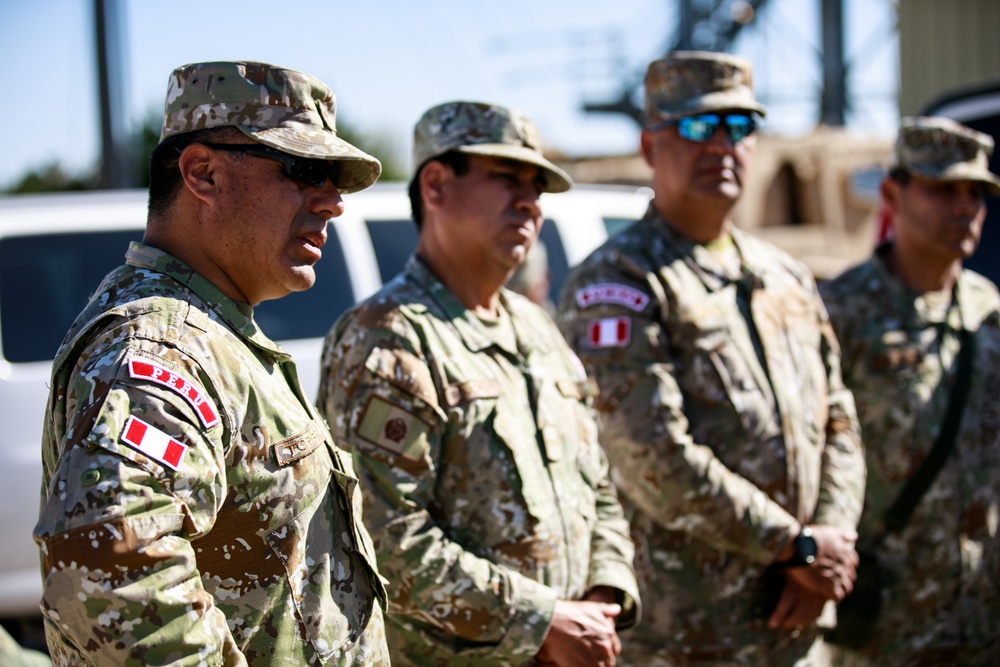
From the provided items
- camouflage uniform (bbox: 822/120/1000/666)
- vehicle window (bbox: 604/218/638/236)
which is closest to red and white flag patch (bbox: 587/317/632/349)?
camouflage uniform (bbox: 822/120/1000/666)

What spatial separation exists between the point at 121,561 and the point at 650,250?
216cm

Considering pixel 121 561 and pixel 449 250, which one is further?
pixel 449 250

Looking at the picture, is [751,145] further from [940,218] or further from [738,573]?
[738,573]

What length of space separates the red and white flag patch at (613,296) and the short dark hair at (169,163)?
5.01 feet

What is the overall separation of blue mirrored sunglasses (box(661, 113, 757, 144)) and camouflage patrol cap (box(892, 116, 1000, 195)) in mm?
949

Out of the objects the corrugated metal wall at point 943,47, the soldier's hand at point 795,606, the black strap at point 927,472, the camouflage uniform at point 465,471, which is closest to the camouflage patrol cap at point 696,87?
the camouflage uniform at point 465,471

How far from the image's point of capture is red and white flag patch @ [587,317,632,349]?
3184 mm

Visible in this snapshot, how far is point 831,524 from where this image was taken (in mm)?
3281

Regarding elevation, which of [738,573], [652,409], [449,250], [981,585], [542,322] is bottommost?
[981,585]

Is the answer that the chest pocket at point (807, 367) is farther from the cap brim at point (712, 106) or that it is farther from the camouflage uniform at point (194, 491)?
the camouflage uniform at point (194, 491)

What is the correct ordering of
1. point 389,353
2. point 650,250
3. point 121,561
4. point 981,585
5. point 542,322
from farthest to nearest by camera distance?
1. point 981,585
2. point 650,250
3. point 542,322
4. point 389,353
5. point 121,561

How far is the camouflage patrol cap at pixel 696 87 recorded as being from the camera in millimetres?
3445

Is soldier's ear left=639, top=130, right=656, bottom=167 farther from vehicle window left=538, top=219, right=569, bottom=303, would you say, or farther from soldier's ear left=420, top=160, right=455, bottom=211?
vehicle window left=538, top=219, right=569, bottom=303

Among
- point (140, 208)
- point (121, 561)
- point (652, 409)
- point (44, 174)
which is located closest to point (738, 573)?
point (652, 409)
